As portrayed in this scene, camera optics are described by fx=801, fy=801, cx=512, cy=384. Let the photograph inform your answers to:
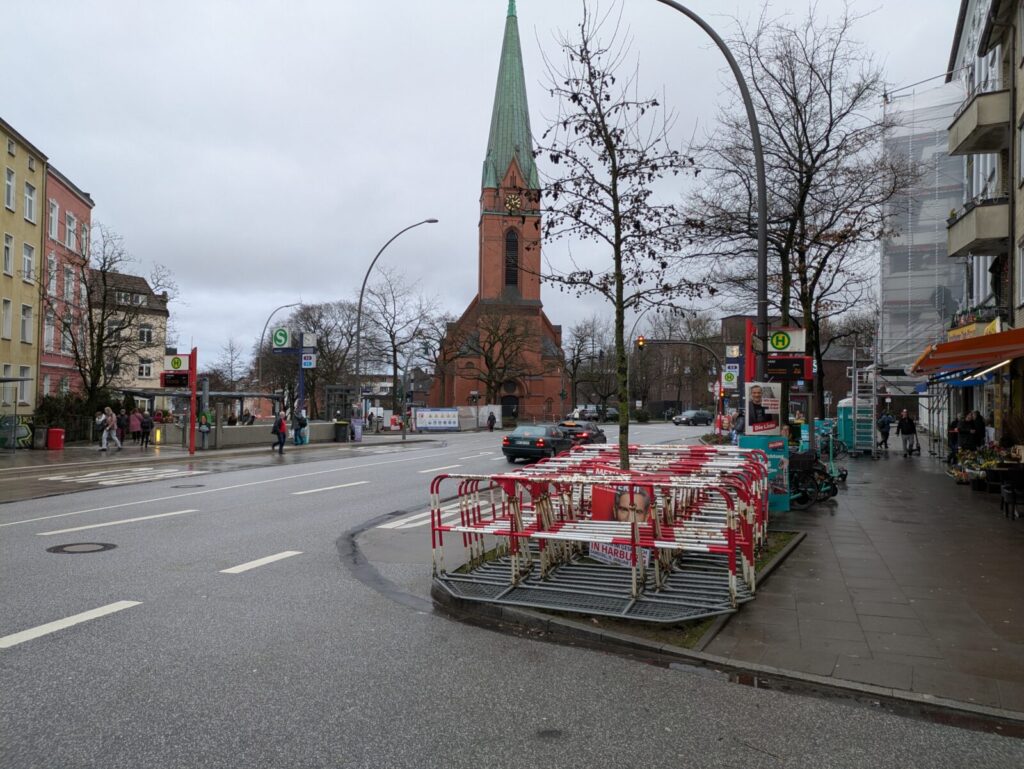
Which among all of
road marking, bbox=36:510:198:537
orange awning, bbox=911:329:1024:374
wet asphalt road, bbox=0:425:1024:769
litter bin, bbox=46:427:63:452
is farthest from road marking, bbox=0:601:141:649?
litter bin, bbox=46:427:63:452

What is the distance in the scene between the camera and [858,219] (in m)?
17.1

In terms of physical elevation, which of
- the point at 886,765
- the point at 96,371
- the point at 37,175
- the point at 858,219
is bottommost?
the point at 886,765

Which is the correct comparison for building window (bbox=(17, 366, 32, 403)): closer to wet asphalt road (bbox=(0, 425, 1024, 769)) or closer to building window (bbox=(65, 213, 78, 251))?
building window (bbox=(65, 213, 78, 251))

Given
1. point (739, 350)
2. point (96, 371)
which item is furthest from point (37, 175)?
point (739, 350)

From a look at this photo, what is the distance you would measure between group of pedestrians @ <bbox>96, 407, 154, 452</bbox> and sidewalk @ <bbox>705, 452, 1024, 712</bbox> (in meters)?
24.2

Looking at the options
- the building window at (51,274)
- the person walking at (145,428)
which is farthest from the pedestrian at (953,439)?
the building window at (51,274)

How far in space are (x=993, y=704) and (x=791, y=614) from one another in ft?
6.13

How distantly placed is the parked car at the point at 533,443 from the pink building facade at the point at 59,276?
22.1 meters

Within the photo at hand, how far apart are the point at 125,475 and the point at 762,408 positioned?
49.9ft

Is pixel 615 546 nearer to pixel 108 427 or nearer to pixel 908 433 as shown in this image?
pixel 908 433

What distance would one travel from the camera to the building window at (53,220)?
3950 cm

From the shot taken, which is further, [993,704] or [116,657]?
[116,657]

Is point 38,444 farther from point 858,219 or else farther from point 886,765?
point 886,765

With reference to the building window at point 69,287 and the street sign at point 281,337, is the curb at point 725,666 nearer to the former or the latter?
the street sign at point 281,337
